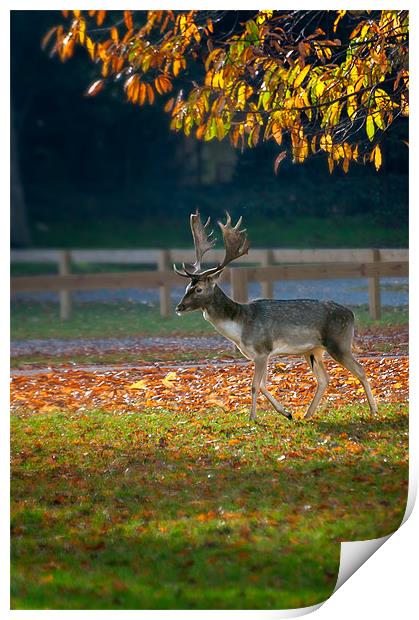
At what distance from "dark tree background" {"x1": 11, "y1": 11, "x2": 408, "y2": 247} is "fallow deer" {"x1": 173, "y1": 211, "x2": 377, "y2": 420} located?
0.30 metres

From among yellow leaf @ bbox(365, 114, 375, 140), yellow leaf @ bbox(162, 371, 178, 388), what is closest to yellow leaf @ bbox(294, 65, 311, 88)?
yellow leaf @ bbox(365, 114, 375, 140)

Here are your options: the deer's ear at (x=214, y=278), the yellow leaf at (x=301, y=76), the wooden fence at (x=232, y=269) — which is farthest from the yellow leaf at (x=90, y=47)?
the deer's ear at (x=214, y=278)

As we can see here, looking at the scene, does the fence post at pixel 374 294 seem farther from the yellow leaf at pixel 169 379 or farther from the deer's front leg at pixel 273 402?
the yellow leaf at pixel 169 379

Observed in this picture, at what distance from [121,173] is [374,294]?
211 cm

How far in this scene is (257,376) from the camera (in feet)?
25.6

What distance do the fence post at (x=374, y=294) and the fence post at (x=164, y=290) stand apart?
4.61 feet

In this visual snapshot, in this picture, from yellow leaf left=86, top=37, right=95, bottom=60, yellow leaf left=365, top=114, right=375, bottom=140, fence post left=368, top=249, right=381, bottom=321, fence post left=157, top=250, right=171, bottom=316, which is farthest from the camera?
fence post left=368, top=249, right=381, bottom=321

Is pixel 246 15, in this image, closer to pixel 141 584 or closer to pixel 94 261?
pixel 94 261

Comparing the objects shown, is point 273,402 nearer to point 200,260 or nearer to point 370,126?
point 200,260

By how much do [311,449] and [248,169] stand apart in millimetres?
1945

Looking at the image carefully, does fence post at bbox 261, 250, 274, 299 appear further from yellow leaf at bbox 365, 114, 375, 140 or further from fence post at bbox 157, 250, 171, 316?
yellow leaf at bbox 365, 114, 375, 140

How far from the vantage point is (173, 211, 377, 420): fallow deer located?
7.80m
